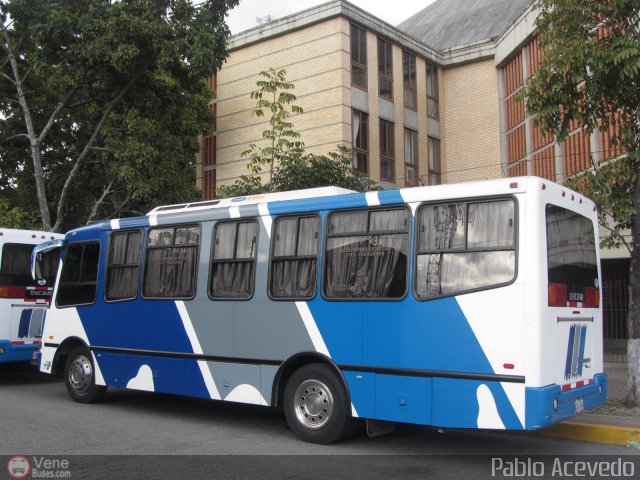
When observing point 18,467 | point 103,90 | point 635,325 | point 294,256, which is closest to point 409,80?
point 103,90

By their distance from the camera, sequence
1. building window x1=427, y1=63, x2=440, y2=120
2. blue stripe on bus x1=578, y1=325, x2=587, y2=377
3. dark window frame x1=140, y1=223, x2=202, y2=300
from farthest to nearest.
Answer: building window x1=427, y1=63, x2=440, y2=120 < dark window frame x1=140, y1=223, x2=202, y2=300 < blue stripe on bus x1=578, y1=325, x2=587, y2=377

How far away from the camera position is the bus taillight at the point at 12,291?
11.8m

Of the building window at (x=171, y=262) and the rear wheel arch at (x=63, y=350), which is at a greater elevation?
the building window at (x=171, y=262)

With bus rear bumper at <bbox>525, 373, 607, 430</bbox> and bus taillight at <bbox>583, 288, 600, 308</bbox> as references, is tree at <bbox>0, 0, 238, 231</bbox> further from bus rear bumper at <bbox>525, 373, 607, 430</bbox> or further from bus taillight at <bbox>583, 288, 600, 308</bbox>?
bus rear bumper at <bbox>525, 373, 607, 430</bbox>

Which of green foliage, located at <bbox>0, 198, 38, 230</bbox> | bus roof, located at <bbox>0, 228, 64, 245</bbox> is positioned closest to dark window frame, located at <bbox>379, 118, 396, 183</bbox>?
green foliage, located at <bbox>0, 198, 38, 230</bbox>

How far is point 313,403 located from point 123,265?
3855mm

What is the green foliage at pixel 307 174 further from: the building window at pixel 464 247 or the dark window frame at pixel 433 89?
the dark window frame at pixel 433 89

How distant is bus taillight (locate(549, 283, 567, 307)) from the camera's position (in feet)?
20.6

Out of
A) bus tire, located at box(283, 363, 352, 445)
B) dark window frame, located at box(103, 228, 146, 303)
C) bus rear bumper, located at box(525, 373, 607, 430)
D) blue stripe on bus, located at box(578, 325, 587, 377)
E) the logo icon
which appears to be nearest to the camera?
bus rear bumper, located at box(525, 373, 607, 430)

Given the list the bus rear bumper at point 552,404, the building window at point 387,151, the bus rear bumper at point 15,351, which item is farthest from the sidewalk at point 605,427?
the building window at point 387,151

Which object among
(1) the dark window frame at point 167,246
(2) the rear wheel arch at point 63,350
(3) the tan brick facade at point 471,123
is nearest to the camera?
(1) the dark window frame at point 167,246

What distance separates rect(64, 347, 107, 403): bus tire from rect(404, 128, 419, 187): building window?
16.6m

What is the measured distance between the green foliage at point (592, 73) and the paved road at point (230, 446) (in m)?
4.34

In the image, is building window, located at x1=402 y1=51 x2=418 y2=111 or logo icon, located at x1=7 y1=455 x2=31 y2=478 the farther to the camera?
building window, located at x1=402 y1=51 x2=418 y2=111
